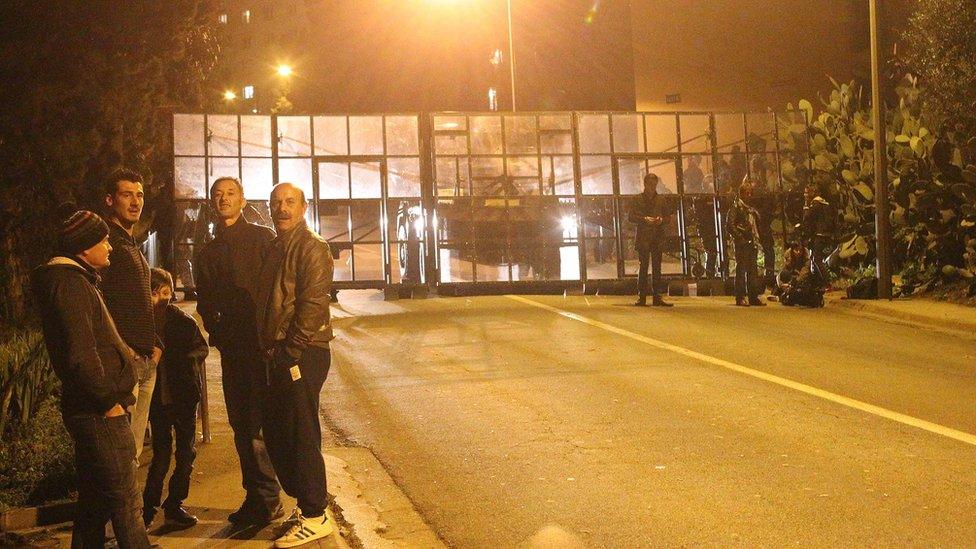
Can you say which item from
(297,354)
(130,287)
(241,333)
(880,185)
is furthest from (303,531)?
(880,185)

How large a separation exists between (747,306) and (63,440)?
13.5 metres

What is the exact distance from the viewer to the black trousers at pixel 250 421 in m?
6.55

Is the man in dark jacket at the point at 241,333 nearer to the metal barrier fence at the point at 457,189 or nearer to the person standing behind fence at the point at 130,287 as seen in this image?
the person standing behind fence at the point at 130,287

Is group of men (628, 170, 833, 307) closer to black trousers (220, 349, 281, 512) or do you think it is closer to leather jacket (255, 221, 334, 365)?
black trousers (220, 349, 281, 512)

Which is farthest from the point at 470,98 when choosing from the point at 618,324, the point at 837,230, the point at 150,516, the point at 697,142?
the point at 150,516

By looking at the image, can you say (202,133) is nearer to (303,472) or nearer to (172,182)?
(172,182)

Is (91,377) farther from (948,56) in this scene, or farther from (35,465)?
(948,56)

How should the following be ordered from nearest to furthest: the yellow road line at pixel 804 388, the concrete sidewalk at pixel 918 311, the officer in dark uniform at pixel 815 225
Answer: the yellow road line at pixel 804 388, the concrete sidewalk at pixel 918 311, the officer in dark uniform at pixel 815 225

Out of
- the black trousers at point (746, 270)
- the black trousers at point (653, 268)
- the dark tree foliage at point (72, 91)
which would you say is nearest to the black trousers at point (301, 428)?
the dark tree foliage at point (72, 91)

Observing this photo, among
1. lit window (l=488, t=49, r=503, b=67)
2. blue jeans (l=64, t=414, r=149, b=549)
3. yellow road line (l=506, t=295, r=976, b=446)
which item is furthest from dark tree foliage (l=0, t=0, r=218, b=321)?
lit window (l=488, t=49, r=503, b=67)

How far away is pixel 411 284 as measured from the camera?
25000mm

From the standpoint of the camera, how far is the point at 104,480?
530cm

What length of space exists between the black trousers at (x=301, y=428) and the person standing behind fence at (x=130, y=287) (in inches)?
26.5

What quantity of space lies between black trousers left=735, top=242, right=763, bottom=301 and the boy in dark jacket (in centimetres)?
1364
